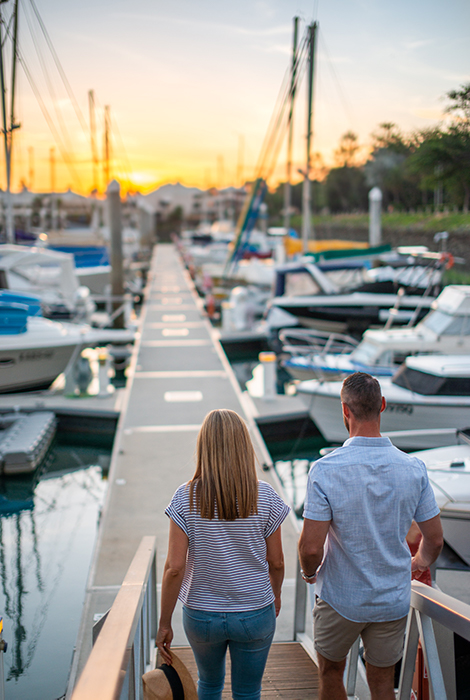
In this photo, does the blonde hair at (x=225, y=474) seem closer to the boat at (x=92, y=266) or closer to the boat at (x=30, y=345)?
the boat at (x=30, y=345)

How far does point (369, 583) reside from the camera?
2.28m

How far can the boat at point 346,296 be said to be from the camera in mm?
15484

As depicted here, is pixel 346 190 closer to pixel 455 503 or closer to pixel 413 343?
pixel 413 343

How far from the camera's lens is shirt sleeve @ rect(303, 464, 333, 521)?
88.4 inches

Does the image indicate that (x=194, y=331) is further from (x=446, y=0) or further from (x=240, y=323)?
(x=446, y=0)

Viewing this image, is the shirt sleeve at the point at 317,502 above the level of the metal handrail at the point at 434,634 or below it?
above

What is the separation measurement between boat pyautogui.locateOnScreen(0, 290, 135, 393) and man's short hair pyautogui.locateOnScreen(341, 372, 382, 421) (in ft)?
31.8

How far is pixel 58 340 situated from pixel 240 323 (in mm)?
8244

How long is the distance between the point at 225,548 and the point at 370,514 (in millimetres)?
573

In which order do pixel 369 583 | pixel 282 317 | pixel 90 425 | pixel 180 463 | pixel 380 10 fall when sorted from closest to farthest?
1. pixel 369 583
2. pixel 180 463
3. pixel 380 10
4. pixel 90 425
5. pixel 282 317

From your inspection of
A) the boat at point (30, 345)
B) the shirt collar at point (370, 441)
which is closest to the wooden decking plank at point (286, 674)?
the shirt collar at point (370, 441)

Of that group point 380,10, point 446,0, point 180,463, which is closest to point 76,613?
point 180,463

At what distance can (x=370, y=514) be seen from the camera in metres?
2.24

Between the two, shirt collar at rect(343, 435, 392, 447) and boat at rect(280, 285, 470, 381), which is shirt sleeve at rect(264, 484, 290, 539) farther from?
boat at rect(280, 285, 470, 381)
